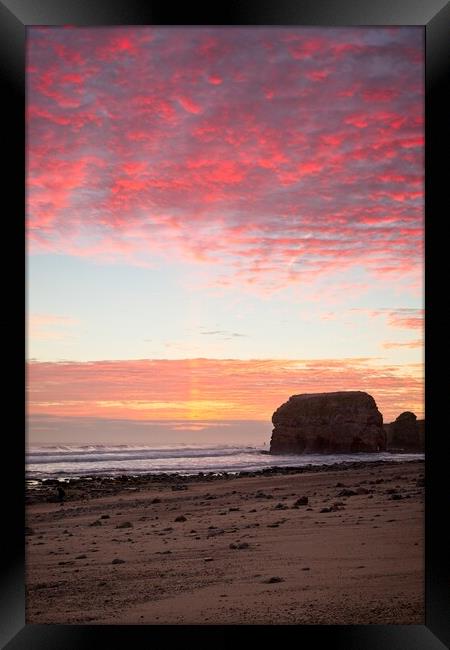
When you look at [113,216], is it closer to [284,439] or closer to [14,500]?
[14,500]

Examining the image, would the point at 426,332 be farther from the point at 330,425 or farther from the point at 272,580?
the point at 330,425

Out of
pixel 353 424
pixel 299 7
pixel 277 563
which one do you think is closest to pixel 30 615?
pixel 277 563

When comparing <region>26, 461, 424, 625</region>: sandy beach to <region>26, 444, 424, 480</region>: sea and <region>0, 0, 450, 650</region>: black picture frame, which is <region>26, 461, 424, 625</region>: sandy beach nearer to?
<region>0, 0, 450, 650</region>: black picture frame

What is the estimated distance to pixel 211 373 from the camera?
1055cm

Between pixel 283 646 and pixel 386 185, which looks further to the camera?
pixel 386 185

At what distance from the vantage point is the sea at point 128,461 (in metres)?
13.2

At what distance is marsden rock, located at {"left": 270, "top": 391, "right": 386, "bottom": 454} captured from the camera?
25.7 m

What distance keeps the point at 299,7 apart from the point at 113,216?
3919mm

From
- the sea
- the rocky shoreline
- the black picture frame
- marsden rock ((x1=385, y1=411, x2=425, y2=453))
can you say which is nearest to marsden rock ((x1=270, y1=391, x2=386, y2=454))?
marsden rock ((x1=385, y1=411, x2=425, y2=453))

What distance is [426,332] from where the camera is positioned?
3.01 m

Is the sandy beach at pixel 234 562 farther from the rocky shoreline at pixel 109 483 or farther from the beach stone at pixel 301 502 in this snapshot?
the rocky shoreline at pixel 109 483

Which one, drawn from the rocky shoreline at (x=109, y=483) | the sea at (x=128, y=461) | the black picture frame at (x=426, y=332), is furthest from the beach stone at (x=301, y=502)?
the sea at (x=128, y=461)

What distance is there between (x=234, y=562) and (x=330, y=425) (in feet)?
76.3

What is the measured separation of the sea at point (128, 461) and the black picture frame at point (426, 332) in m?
9.10
